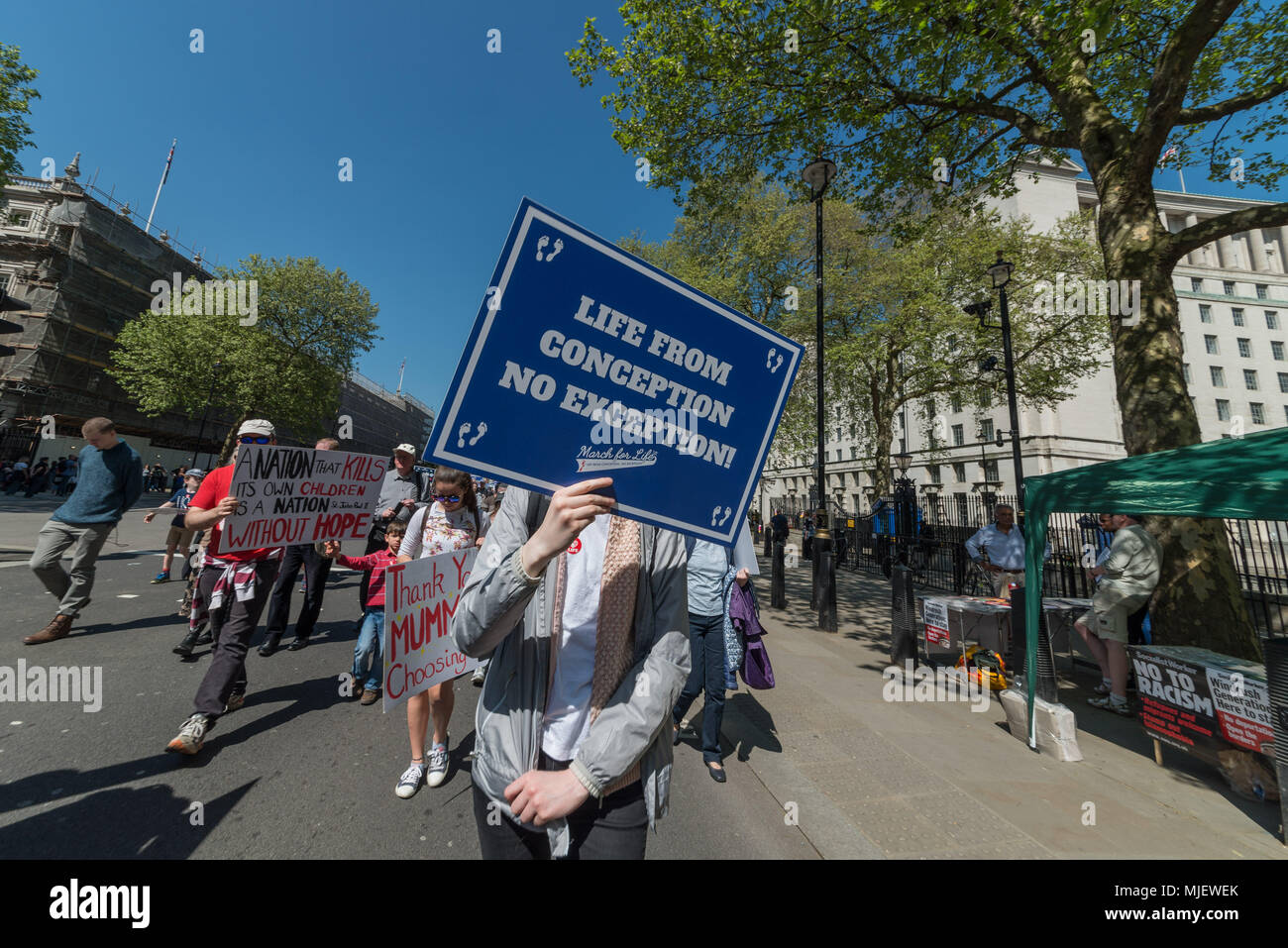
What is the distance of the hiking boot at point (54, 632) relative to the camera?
4.96 meters

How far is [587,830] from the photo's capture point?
1420mm

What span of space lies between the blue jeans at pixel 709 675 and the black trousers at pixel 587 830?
2.35 meters

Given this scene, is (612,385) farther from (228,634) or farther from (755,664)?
(228,634)

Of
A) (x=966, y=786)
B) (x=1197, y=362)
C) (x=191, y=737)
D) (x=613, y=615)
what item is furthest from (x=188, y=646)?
(x=1197, y=362)

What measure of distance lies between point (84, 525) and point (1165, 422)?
1192 cm

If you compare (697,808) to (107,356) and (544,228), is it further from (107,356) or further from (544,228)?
(107,356)

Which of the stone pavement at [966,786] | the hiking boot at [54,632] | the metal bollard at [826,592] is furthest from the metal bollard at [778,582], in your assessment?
the hiking boot at [54,632]

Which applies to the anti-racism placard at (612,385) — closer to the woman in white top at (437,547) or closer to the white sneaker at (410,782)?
the woman in white top at (437,547)

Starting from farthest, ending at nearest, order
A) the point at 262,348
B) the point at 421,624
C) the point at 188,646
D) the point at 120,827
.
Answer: the point at 262,348, the point at 188,646, the point at 421,624, the point at 120,827

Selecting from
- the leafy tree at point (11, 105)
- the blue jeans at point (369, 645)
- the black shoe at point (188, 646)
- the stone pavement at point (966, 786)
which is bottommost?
the stone pavement at point (966, 786)

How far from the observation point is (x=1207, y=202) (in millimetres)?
48438

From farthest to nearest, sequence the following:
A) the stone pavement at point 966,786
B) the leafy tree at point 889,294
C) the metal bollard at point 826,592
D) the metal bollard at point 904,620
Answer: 1. the leafy tree at point 889,294
2. the metal bollard at point 826,592
3. the metal bollard at point 904,620
4. the stone pavement at point 966,786
